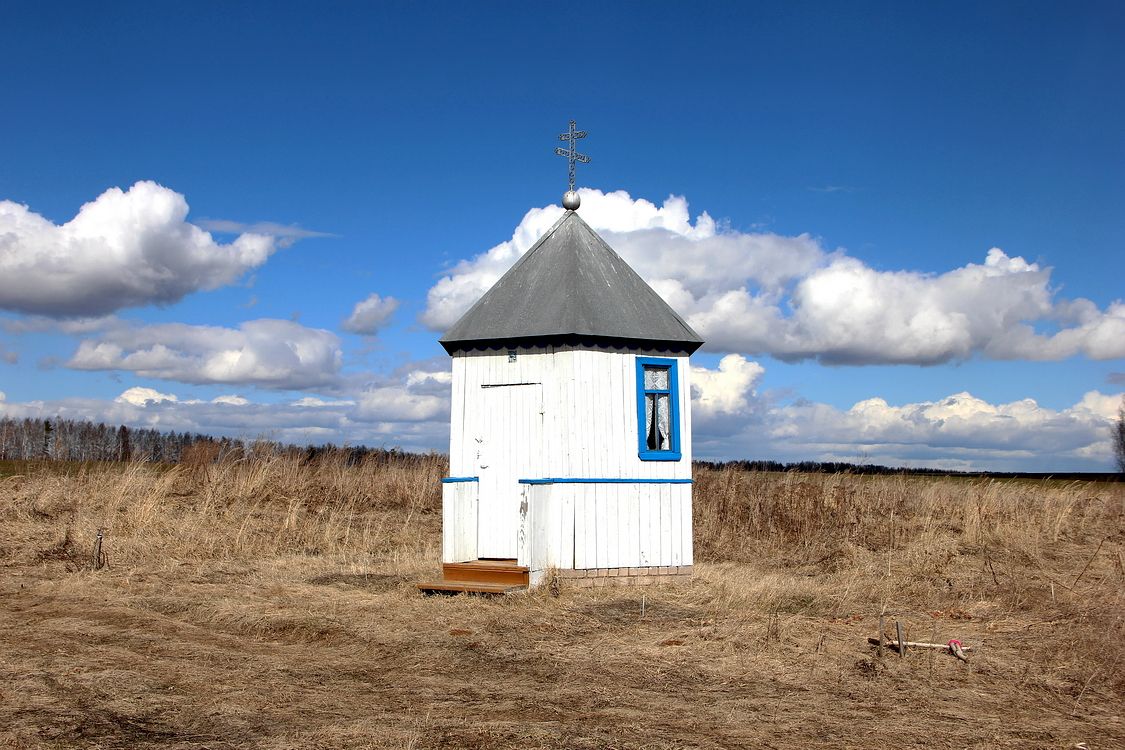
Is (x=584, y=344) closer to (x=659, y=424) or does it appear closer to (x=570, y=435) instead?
(x=570, y=435)

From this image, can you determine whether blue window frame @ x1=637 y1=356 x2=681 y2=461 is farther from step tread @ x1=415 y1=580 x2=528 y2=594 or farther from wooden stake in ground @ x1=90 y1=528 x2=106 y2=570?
wooden stake in ground @ x1=90 y1=528 x2=106 y2=570

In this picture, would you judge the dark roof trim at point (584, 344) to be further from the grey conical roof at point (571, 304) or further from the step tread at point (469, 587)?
the step tread at point (469, 587)

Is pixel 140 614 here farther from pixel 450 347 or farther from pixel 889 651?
pixel 889 651

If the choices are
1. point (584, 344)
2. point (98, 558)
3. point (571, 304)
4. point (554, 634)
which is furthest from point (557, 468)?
point (98, 558)

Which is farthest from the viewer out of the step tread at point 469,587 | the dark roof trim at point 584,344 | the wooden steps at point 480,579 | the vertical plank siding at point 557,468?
the dark roof trim at point 584,344

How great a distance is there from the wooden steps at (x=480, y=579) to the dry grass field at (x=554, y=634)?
1.16 feet

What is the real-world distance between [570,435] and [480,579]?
A: 7.40 ft

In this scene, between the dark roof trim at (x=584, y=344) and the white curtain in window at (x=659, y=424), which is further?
the white curtain in window at (x=659, y=424)

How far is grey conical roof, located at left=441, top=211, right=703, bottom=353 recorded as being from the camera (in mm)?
13531

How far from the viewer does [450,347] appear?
1413cm

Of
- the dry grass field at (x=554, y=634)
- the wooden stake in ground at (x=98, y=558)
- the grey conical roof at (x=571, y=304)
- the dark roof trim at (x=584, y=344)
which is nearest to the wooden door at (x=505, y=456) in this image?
the dark roof trim at (x=584, y=344)

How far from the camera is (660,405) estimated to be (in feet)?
46.1

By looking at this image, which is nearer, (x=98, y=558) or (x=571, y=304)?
(x=571, y=304)

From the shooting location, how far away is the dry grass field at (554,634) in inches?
264
